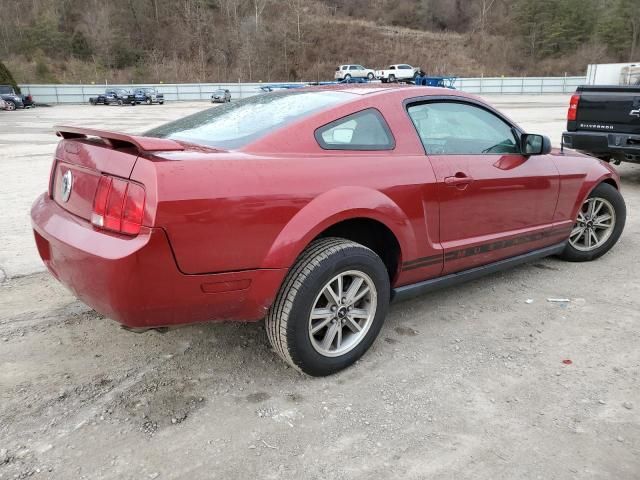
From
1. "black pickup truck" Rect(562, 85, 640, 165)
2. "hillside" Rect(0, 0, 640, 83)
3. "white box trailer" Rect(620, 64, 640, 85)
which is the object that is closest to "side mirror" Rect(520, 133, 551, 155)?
"black pickup truck" Rect(562, 85, 640, 165)

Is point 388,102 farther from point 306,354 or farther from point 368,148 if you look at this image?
point 306,354

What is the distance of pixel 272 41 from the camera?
69.6 metres

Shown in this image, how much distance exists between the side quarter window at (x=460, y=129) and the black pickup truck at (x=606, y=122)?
3638mm

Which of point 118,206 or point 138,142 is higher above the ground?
point 138,142

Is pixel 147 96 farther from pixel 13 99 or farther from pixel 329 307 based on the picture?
pixel 329 307

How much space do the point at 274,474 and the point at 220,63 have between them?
70816mm

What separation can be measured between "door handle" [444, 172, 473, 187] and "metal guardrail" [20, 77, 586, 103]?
1708 inches

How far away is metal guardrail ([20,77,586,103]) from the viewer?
4597cm

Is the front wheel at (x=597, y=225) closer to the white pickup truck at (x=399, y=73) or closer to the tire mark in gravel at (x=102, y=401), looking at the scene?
the tire mark in gravel at (x=102, y=401)

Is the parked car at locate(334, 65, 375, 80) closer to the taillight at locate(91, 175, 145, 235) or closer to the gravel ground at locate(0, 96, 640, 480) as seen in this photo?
the gravel ground at locate(0, 96, 640, 480)

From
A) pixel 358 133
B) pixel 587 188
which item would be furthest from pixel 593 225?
pixel 358 133

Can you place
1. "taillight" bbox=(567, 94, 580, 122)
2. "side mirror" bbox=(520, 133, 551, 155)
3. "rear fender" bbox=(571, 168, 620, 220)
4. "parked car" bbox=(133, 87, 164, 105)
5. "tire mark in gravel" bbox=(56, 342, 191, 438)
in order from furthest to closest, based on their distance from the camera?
"parked car" bbox=(133, 87, 164, 105), "taillight" bbox=(567, 94, 580, 122), "rear fender" bbox=(571, 168, 620, 220), "side mirror" bbox=(520, 133, 551, 155), "tire mark in gravel" bbox=(56, 342, 191, 438)

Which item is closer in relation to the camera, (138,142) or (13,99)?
(138,142)

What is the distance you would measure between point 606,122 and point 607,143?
31 cm
